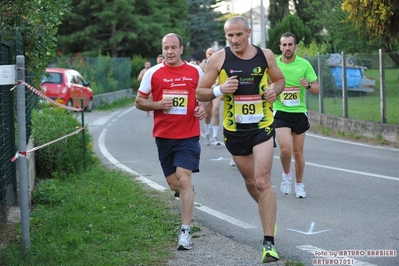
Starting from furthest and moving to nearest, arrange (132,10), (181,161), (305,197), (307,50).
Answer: (132,10) < (307,50) < (305,197) < (181,161)

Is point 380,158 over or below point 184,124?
below

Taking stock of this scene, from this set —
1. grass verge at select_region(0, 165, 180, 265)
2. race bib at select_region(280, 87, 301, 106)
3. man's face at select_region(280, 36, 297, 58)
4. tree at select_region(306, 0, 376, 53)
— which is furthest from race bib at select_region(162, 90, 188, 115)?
tree at select_region(306, 0, 376, 53)

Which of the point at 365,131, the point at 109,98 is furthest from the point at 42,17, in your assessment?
the point at 109,98

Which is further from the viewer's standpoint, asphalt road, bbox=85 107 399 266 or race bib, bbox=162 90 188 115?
race bib, bbox=162 90 188 115

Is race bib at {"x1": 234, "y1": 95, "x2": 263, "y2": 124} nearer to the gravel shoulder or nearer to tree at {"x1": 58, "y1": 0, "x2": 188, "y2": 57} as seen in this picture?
the gravel shoulder

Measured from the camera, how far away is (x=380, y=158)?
529 inches

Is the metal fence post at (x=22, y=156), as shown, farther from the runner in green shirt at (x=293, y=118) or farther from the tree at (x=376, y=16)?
the tree at (x=376, y=16)

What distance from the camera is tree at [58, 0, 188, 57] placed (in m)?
51.7

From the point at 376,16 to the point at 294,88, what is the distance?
26.8 ft

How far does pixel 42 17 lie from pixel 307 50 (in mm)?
25156

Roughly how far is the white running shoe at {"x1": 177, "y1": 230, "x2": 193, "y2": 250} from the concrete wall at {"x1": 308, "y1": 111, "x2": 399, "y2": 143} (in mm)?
9619

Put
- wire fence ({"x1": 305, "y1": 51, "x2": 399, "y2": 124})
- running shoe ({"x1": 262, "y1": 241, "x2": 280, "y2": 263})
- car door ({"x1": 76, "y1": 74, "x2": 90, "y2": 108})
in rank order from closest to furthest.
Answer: running shoe ({"x1": 262, "y1": 241, "x2": 280, "y2": 263})
wire fence ({"x1": 305, "y1": 51, "x2": 399, "y2": 124})
car door ({"x1": 76, "y1": 74, "x2": 90, "y2": 108})

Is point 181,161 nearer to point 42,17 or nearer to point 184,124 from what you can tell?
point 184,124

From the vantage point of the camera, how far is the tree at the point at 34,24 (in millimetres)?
10773
